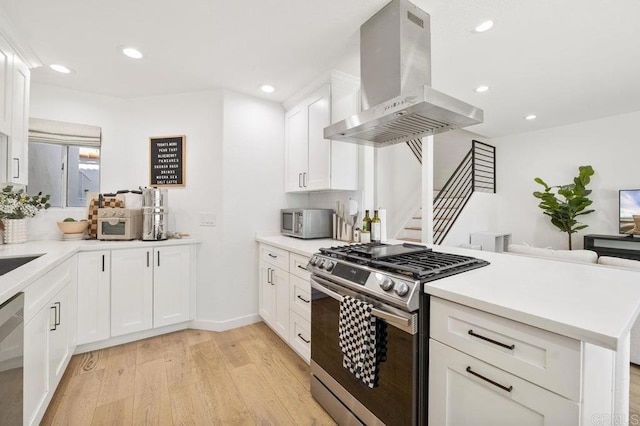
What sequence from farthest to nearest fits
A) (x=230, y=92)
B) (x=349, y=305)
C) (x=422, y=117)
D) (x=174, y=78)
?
(x=230, y=92), (x=174, y=78), (x=422, y=117), (x=349, y=305)

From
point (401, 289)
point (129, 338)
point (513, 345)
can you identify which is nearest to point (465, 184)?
point (401, 289)

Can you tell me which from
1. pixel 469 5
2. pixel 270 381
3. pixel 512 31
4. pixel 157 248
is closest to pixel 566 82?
pixel 512 31

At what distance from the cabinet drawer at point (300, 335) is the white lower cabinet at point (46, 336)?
1.49 m

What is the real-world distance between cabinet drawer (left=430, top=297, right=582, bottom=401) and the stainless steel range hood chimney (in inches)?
39.9

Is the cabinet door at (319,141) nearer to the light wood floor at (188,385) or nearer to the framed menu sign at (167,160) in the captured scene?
the framed menu sign at (167,160)

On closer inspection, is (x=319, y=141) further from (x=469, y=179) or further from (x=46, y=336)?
(x=469, y=179)

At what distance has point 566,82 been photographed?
2951 millimetres

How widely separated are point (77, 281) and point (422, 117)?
2.91 metres

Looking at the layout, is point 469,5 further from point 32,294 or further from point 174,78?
point 32,294

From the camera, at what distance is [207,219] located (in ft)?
9.55

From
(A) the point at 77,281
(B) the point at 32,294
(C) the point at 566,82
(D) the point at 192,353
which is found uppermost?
(C) the point at 566,82

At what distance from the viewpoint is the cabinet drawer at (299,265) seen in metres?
2.06

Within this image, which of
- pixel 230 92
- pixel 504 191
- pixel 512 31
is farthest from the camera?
pixel 504 191

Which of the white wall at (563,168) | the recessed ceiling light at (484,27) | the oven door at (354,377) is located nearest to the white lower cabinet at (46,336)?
the oven door at (354,377)
